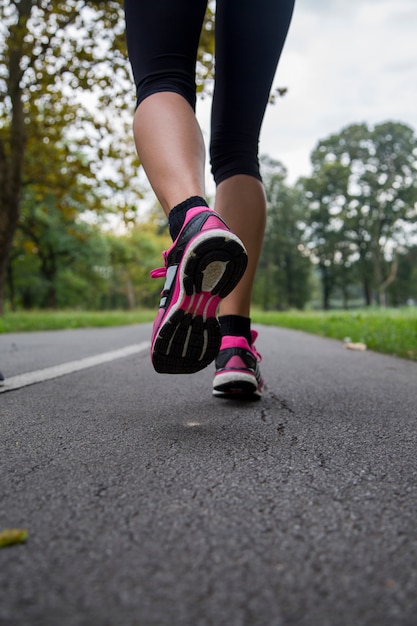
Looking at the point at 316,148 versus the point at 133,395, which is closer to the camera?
the point at 133,395

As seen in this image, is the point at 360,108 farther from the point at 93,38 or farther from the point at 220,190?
the point at 220,190

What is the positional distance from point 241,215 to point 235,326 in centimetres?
44

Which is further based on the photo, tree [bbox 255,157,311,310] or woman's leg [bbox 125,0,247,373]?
tree [bbox 255,157,311,310]

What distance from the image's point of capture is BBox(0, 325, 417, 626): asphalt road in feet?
1.86

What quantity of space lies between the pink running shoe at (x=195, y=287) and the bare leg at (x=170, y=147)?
→ 123 millimetres

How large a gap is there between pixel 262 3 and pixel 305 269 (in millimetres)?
50015

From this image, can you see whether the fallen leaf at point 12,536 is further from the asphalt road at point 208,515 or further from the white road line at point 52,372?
the white road line at point 52,372

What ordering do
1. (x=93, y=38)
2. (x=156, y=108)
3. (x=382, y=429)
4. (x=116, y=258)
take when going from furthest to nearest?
1. (x=116, y=258)
2. (x=93, y=38)
3. (x=156, y=108)
4. (x=382, y=429)

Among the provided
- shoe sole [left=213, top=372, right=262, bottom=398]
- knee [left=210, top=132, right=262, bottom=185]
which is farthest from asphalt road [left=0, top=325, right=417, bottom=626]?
knee [left=210, top=132, right=262, bottom=185]

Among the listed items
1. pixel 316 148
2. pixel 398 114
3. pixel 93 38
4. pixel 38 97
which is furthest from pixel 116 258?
pixel 93 38

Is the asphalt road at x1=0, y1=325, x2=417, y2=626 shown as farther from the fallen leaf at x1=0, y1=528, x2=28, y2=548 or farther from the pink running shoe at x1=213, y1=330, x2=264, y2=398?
the pink running shoe at x1=213, y1=330, x2=264, y2=398

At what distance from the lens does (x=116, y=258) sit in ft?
125

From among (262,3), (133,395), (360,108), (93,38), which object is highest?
(360,108)

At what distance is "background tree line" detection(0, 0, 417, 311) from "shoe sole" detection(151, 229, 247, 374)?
4.54 metres
